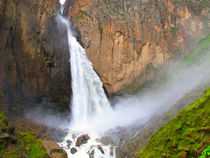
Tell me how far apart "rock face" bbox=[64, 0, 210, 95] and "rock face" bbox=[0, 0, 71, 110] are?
4.30 metres

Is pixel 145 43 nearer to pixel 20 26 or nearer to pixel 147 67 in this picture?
pixel 147 67

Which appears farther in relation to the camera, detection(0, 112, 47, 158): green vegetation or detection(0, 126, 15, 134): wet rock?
detection(0, 126, 15, 134): wet rock

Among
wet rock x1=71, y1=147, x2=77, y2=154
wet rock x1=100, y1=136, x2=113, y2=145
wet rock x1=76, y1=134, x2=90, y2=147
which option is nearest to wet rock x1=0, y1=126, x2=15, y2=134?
wet rock x1=71, y1=147, x2=77, y2=154

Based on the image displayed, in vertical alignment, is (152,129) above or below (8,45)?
below

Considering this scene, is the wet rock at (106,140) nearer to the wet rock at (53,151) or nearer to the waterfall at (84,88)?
the wet rock at (53,151)

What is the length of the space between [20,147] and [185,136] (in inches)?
294

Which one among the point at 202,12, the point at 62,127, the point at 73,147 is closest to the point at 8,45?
the point at 62,127

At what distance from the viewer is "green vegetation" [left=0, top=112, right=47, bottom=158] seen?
8.62 m

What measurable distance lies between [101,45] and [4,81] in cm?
1177

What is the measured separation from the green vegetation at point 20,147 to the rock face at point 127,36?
14.2 meters

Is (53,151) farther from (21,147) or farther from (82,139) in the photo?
(82,139)

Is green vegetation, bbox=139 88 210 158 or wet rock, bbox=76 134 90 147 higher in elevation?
green vegetation, bbox=139 88 210 158

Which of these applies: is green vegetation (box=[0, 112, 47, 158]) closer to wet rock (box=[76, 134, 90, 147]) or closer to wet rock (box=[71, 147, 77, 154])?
wet rock (box=[71, 147, 77, 154])

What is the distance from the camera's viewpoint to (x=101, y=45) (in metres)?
23.8
